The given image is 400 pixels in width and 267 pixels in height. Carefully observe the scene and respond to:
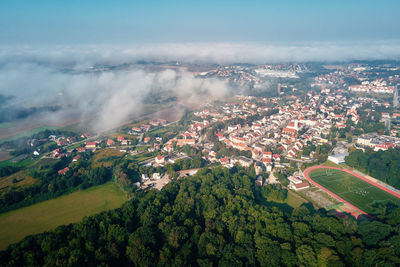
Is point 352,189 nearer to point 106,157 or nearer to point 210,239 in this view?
point 210,239

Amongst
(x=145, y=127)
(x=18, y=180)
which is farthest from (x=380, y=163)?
(x=18, y=180)

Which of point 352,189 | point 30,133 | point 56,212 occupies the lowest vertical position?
point 56,212

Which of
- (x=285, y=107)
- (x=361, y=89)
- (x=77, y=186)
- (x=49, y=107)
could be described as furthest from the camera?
(x=361, y=89)

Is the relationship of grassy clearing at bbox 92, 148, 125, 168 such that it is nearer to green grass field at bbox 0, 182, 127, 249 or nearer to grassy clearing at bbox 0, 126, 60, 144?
green grass field at bbox 0, 182, 127, 249

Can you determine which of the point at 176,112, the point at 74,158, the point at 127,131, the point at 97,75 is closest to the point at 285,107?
the point at 176,112

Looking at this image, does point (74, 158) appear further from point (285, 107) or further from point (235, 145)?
point (285, 107)

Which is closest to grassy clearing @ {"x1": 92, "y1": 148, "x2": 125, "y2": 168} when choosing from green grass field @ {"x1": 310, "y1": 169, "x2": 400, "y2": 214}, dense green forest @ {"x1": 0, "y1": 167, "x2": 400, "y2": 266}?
dense green forest @ {"x1": 0, "y1": 167, "x2": 400, "y2": 266}
